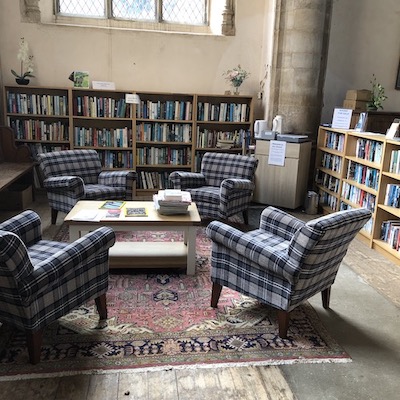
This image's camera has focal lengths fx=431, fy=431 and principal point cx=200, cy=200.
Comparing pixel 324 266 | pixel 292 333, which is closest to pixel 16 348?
pixel 292 333

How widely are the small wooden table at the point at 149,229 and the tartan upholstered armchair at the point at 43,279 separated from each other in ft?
2.14

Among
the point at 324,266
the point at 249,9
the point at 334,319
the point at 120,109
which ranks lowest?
the point at 334,319

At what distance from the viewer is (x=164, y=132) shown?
6098 mm

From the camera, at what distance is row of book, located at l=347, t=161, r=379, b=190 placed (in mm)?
4395

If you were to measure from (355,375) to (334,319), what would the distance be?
2.01ft

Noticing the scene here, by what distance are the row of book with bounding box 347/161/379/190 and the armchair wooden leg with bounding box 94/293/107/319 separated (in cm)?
294

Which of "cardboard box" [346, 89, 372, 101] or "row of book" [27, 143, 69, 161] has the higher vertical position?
"cardboard box" [346, 89, 372, 101]

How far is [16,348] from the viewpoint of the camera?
2414 mm

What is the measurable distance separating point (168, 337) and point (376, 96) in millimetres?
4829

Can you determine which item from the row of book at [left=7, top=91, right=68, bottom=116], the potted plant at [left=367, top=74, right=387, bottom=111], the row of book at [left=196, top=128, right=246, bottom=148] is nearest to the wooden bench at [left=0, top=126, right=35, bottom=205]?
the row of book at [left=7, top=91, right=68, bottom=116]

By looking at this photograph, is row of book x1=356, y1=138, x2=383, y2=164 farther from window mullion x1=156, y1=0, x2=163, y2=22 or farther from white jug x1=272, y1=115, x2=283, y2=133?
window mullion x1=156, y1=0, x2=163, y2=22

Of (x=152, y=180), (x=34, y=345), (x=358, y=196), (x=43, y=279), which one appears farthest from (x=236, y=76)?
(x=34, y=345)

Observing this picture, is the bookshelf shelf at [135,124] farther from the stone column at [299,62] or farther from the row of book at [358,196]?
the row of book at [358,196]

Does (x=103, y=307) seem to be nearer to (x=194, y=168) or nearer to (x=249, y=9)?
(x=194, y=168)
